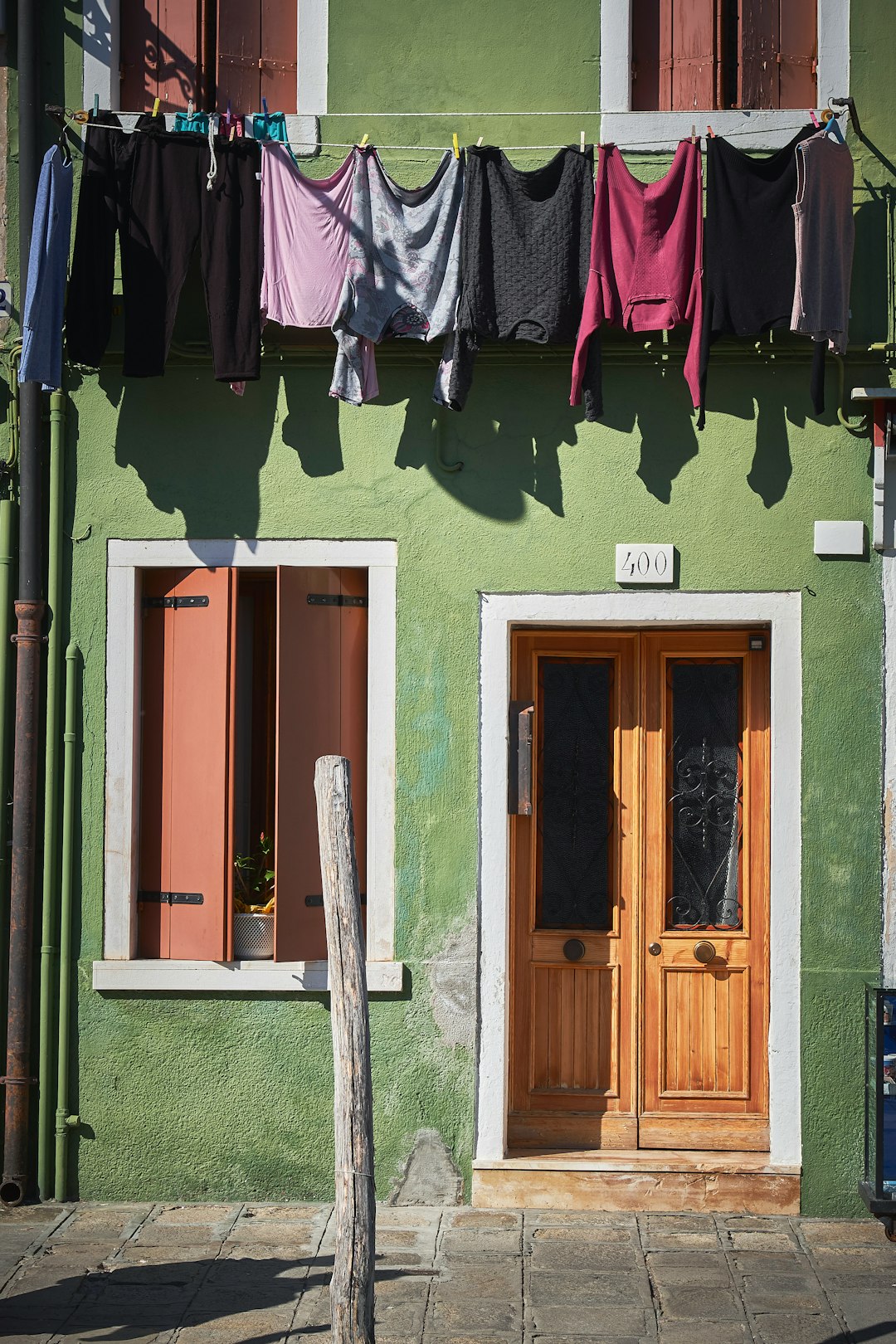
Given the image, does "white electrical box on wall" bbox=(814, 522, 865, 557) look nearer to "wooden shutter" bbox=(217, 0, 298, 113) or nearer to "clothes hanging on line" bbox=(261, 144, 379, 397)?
"clothes hanging on line" bbox=(261, 144, 379, 397)

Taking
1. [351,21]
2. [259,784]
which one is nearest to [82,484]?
[259,784]

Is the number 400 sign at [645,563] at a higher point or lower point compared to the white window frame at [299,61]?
lower

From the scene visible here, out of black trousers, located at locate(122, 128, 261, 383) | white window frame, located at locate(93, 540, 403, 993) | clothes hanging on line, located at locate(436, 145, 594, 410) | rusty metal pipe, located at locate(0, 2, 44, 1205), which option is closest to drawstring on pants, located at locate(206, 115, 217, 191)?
black trousers, located at locate(122, 128, 261, 383)

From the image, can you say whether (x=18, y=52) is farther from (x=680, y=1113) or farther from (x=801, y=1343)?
(x=801, y=1343)

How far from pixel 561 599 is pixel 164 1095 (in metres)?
3.19

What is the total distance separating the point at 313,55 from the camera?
263 inches

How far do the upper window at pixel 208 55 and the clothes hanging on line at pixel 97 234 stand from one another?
1.37 ft

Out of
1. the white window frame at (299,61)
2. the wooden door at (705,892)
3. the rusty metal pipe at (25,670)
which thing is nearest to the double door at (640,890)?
the wooden door at (705,892)

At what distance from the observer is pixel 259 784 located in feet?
23.0

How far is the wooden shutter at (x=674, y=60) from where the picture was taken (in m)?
6.80

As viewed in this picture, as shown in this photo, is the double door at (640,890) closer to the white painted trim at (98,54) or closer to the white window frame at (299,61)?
the white window frame at (299,61)

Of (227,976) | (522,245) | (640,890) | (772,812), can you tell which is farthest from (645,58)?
(227,976)

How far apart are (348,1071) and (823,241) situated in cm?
444

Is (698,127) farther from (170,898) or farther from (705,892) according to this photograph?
(170,898)
